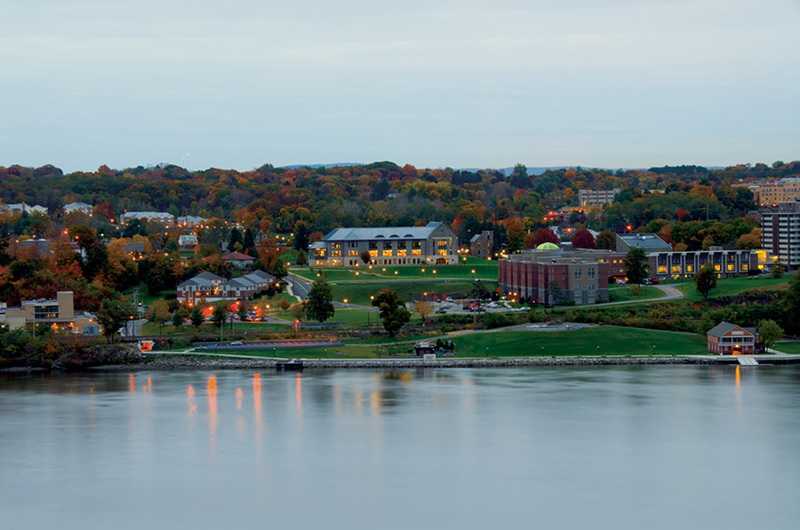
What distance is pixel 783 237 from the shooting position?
54.6 m

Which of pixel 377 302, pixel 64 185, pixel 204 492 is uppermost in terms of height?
pixel 64 185

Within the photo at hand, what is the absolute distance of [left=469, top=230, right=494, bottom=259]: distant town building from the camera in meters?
63.2

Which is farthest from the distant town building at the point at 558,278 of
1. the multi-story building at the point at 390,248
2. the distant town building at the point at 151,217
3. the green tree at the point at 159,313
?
the distant town building at the point at 151,217

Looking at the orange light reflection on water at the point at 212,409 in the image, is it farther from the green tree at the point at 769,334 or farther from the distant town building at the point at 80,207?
the distant town building at the point at 80,207

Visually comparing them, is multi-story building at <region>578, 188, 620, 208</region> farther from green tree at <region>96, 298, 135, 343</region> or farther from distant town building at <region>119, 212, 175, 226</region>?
green tree at <region>96, 298, 135, 343</region>

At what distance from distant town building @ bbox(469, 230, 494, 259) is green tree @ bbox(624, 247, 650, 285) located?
15.0m

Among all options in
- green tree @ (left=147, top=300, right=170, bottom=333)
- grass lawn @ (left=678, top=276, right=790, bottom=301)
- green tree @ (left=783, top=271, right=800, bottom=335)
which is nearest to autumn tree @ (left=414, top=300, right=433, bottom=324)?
green tree @ (left=147, top=300, right=170, bottom=333)

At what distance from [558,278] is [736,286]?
893cm

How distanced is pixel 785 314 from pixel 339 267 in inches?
966

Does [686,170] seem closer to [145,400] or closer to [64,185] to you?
[64,185]

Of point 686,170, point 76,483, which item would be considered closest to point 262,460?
point 76,483

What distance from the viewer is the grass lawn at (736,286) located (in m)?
45.6

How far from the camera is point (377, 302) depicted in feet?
131

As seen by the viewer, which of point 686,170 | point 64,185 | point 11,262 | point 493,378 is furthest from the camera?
point 686,170
